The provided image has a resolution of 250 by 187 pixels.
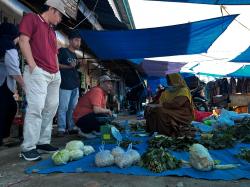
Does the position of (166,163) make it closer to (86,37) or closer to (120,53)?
(86,37)

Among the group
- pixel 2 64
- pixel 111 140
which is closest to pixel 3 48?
pixel 2 64

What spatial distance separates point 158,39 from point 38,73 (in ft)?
15.4

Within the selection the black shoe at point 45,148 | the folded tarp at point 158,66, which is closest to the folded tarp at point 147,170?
the black shoe at point 45,148

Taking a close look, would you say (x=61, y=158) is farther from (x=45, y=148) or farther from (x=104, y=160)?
(x=45, y=148)

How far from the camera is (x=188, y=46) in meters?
8.90

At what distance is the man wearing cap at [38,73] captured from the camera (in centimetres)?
375

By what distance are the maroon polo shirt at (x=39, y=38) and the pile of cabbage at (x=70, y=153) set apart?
89 cm

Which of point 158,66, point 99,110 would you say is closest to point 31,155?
point 99,110

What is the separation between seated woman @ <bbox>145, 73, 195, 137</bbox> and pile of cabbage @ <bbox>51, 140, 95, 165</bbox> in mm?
2014

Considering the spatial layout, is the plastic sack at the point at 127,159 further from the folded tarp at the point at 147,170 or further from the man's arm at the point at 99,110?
the man's arm at the point at 99,110

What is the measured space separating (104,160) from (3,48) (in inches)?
87.2

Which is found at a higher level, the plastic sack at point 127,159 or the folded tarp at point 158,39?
the folded tarp at point 158,39

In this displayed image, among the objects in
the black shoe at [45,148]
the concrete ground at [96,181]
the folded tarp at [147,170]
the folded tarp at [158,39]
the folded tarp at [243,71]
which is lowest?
the concrete ground at [96,181]

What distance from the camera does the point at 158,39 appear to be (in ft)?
26.5
